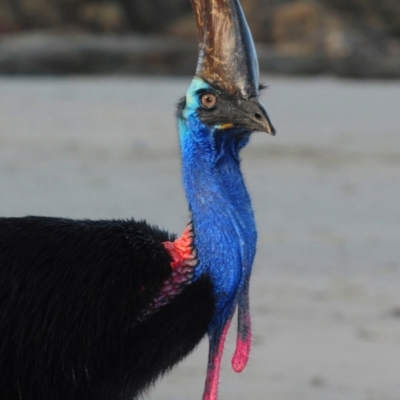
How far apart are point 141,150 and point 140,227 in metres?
7.37

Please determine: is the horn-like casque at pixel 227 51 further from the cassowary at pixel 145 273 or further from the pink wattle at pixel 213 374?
the pink wattle at pixel 213 374

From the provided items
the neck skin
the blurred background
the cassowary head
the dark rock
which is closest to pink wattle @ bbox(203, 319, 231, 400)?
the neck skin

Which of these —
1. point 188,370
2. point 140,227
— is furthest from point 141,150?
point 140,227

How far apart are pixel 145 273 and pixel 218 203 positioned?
242 millimetres

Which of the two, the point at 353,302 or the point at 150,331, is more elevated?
the point at 150,331

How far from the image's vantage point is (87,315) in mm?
3230

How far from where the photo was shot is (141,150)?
10.8m

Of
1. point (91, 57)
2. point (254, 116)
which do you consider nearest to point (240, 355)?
point (254, 116)

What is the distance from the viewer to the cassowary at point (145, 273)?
10.6 ft

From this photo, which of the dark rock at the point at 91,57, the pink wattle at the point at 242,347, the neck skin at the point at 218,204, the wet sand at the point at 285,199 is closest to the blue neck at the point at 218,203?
the neck skin at the point at 218,204

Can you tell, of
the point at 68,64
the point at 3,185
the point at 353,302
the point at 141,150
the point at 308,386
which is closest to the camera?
the point at 308,386

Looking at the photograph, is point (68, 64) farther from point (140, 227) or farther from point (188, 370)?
point (140, 227)

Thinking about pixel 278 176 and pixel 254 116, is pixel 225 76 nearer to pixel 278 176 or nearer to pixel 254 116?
pixel 254 116

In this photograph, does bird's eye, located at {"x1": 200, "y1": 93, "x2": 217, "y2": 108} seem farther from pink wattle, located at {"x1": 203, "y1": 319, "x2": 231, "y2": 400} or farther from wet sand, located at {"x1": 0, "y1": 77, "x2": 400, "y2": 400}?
wet sand, located at {"x1": 0, "y1": 77, "x2": 400, "y2": 400}
